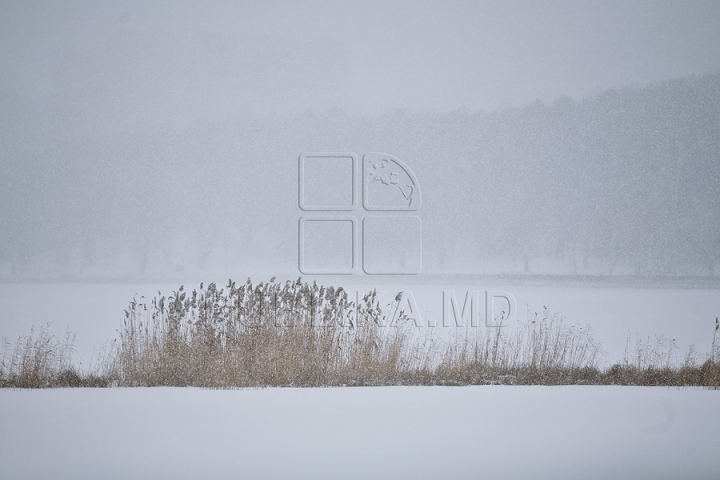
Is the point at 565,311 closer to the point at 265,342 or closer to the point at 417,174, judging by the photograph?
the point at 265,342

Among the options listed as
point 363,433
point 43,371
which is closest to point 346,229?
point 43,371

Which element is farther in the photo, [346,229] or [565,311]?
[346,229]

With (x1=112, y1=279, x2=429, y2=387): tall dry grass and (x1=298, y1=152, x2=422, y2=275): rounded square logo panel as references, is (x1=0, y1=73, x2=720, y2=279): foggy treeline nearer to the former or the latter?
(x1=298, y1=152, x2=422, y2=275): rounded square logo panel

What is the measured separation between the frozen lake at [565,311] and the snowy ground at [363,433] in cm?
133

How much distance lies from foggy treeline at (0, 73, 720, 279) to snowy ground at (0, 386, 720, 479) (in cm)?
1733

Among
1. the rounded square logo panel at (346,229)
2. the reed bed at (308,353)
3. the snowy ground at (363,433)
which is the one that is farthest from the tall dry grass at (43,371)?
the rounded square logo panel at (346,229)

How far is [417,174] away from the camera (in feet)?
81.7

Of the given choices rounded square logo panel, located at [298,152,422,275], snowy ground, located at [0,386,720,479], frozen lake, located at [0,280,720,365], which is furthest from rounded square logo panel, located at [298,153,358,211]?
snowy ground, located at [0,386,720,479]

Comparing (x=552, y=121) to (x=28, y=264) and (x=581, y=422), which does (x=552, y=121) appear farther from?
(x=581, y=422)

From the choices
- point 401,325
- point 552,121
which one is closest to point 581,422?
point 401,325

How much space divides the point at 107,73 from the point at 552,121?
16606 mm

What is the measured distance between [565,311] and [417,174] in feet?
42.5

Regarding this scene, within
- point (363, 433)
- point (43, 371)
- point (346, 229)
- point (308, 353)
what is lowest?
point (363, 433)

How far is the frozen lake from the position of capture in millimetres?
9078
